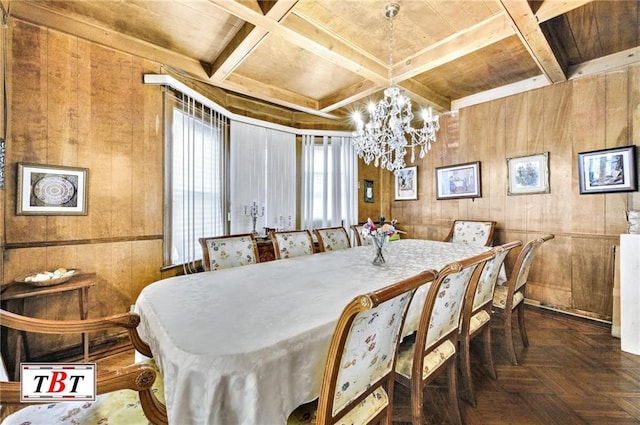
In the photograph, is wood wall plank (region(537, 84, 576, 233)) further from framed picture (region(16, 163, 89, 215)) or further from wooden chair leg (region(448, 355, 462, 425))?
framed picture (region(16, 163, 89, 215))

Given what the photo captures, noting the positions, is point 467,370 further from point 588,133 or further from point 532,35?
point 588,133

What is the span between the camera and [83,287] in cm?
195

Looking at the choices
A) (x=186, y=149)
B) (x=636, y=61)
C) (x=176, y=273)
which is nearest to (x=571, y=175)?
(x=636, y=61)

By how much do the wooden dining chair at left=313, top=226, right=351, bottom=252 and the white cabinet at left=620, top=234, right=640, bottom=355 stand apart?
2.43 meters

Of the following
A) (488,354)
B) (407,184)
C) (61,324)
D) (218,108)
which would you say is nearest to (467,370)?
(488,354)

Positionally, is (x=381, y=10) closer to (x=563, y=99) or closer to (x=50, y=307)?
(x=563, y=99)

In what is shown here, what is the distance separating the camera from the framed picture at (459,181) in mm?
3654

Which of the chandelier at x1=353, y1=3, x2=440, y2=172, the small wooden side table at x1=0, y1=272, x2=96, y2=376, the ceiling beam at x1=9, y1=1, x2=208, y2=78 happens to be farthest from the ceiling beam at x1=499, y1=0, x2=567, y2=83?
the small wooden side table at x1=0, y1=272, x2=96, y2=376

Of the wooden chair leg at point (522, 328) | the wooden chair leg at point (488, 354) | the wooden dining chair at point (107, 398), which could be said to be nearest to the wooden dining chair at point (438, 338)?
the wooden chair leg at point (488, 354)

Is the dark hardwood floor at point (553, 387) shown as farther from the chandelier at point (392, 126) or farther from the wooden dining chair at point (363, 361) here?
the chandelier at point (392, 126)

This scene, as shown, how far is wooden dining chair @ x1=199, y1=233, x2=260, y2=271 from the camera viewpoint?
6.64ft

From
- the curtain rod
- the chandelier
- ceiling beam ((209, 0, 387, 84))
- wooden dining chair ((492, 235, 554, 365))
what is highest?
ceiling beam ((209, 0, 387, 84))

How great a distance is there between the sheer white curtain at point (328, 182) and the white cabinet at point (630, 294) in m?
3.11

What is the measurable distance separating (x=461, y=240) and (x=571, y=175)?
4.47ft
